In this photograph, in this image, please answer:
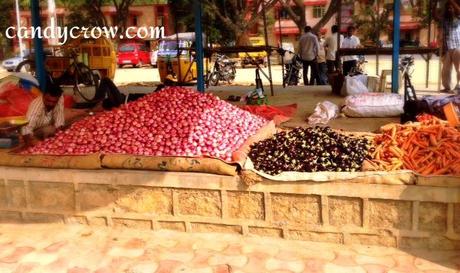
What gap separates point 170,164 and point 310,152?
1.07 m

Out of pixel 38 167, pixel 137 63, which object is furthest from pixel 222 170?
pixel 137 63

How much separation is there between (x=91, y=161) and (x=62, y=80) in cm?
586

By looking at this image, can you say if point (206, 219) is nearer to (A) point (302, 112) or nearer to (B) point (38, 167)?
(B) point (38, 167)

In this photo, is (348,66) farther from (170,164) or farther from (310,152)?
(170,164)

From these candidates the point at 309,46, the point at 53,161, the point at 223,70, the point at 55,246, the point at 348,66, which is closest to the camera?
the point at 55,246

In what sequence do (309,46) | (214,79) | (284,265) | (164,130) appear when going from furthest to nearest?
(214,79), (309,46), (164,130), (284,265)

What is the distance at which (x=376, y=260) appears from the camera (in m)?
3.38

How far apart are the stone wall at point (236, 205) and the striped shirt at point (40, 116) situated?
2.03ft

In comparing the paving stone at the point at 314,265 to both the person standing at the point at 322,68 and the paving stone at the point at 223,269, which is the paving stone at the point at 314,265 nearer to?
the paving stone at the point at 223,269

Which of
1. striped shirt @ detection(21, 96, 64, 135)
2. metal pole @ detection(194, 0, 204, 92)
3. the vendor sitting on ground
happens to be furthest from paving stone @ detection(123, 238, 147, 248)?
metal pole @ detection(194, 0, 204, 92)

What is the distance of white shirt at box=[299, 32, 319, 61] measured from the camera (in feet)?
38.3

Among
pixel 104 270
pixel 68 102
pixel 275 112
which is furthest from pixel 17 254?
pixel 68 102

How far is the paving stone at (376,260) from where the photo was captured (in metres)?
3.34

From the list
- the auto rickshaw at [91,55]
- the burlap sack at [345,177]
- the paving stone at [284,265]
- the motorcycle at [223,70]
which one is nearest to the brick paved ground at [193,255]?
the paving stone at [284,265]
